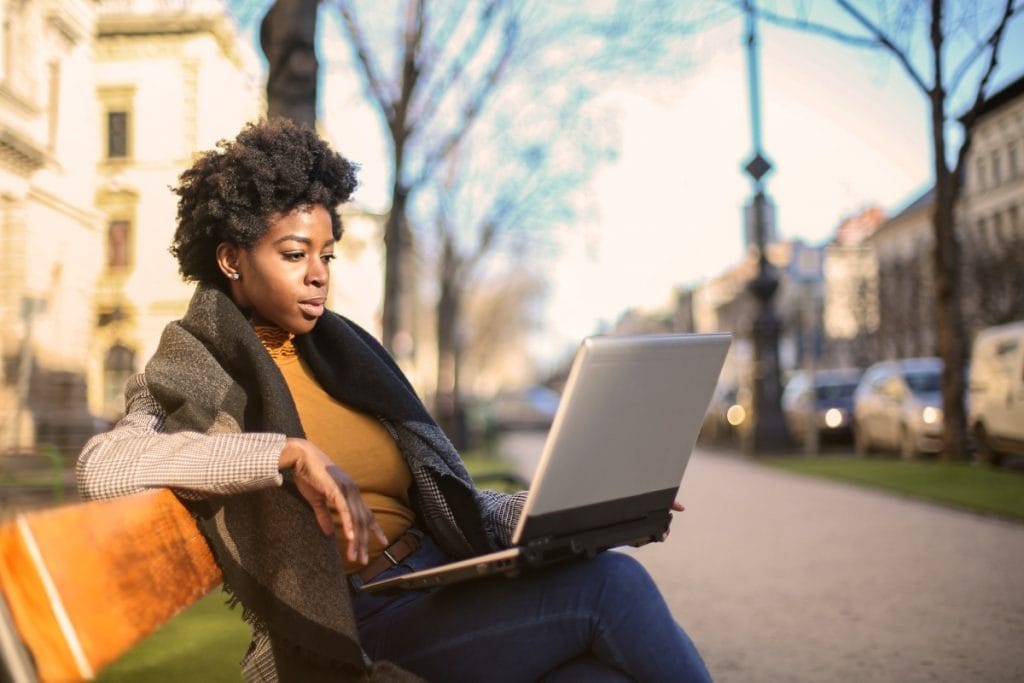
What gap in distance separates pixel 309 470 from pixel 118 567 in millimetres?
399

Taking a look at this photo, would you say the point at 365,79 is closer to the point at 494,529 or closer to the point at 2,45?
the point at 2,45

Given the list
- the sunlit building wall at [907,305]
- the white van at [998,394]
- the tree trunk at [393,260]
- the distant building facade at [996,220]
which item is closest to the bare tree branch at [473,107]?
the tree trunk at [393,260]

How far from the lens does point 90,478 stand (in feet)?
6.80

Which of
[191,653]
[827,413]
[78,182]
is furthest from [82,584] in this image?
[78,182]

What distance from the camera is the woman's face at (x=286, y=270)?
2578 mm

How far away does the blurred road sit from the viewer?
472 cm

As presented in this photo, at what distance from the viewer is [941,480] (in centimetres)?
1317

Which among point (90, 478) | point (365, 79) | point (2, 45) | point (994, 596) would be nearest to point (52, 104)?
point (2, 45)

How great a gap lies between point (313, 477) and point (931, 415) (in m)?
17.2

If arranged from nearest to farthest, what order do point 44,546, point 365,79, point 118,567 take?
point 44,546 < point 118,567 < point 365,79

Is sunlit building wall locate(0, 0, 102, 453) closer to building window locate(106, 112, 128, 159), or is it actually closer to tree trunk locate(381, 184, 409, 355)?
tree trunk locate(381, 184, 409, 355)

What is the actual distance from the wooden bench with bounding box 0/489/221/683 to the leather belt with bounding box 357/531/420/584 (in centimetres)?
58

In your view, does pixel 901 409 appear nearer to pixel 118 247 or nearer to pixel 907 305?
pixel 118 247

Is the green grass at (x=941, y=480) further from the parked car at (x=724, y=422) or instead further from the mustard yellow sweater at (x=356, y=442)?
the parked car at (x=724, y=422)
